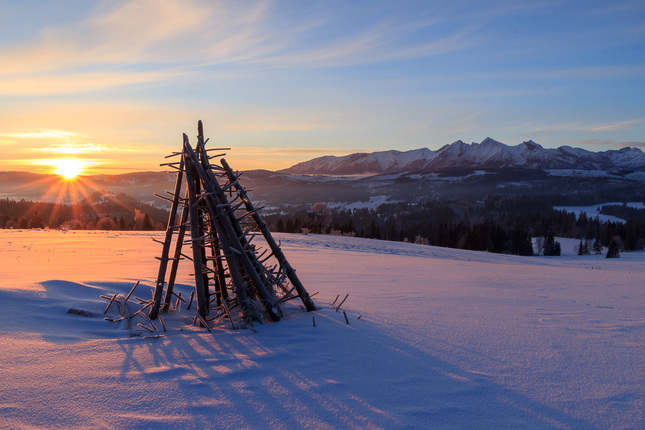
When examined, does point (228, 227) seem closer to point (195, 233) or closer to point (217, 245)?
point (195, 233)

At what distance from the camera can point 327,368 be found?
175 inches

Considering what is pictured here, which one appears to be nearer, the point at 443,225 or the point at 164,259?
the point at 164,259

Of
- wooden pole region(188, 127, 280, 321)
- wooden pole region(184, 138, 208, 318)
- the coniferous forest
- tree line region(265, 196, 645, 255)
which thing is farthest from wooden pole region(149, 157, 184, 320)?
tree line region(265, 196, 645, 255)

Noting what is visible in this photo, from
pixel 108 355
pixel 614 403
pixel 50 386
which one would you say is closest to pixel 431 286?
pixel 614 403

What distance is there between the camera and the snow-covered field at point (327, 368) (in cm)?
346

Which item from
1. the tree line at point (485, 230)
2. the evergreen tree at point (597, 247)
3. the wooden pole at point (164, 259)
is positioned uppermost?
the wooden pole at point (164, 259)

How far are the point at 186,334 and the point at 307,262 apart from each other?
31.6 feet

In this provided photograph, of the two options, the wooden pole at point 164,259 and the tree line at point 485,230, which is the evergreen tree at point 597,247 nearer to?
the tree line at point 485,230

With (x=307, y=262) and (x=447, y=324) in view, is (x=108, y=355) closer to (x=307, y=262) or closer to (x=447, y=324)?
(x=447, y=324)

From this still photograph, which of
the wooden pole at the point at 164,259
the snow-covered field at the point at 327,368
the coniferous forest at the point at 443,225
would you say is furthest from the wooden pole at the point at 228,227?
the coniferous forest at the point at 443,225

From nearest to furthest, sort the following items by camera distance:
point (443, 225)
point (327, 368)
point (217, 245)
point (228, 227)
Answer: point (327, 368)
point (228, 227)
point (217, 245)
point (443, 225)

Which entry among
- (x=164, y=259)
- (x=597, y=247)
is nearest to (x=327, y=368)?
(x=164, y=259)

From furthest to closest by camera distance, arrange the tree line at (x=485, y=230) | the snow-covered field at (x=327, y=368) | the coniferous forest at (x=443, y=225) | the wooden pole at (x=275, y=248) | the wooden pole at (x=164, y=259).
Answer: the tree line at (x=485, y=230)
the coniferous forest at (x=443, y=225)
the wooden pole at (x=275, y=248)
the wooden pole at (x=164, y=259)
the snow-covered field at (x=327, y=368)

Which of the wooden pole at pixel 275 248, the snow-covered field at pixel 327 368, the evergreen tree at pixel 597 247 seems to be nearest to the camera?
the snow-covered field at pixel 327 368
